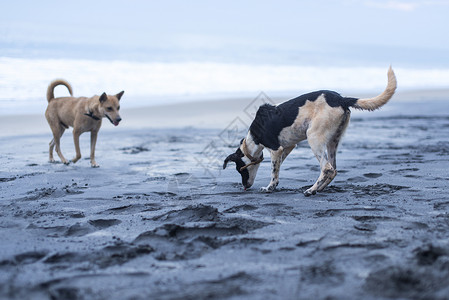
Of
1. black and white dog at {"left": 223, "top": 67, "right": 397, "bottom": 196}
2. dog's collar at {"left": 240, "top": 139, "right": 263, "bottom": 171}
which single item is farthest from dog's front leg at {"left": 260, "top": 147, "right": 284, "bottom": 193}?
dog's collar at {"left": 240, "top": 139, "right": 263, "bottom": 171}

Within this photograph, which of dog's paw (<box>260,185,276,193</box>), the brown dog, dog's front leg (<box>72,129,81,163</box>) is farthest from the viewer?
the brown dog

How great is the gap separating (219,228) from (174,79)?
1838 cm

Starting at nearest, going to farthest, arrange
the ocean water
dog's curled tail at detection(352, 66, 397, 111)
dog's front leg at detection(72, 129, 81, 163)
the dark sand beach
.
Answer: the dark sand beach → dog's curled tail at detection(352, 66, 397, 111) → dog's front leg at detection(72, 129, 81, 163) → the ocean water

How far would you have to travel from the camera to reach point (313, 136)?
540 cm

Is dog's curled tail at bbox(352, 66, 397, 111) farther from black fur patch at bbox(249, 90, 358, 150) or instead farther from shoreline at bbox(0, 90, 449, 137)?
shoreline at bbox(0, 90, 449, 137)

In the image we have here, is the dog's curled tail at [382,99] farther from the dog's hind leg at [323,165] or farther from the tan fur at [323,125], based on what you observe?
the dog's hind leg at [323,165]

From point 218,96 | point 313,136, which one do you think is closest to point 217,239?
point 313,136

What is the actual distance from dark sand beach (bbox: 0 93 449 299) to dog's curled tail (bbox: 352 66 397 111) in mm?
912

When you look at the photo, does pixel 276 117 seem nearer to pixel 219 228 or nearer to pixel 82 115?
pixel 219 228

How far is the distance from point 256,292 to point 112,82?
17.0m

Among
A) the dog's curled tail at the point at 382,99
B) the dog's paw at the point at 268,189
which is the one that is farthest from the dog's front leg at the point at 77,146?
the dog's curled tail at the point at 382,99

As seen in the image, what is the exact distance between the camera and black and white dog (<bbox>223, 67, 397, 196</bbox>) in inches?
211

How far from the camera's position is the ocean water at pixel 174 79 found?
1623cm

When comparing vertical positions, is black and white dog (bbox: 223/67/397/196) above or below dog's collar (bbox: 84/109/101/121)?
below
